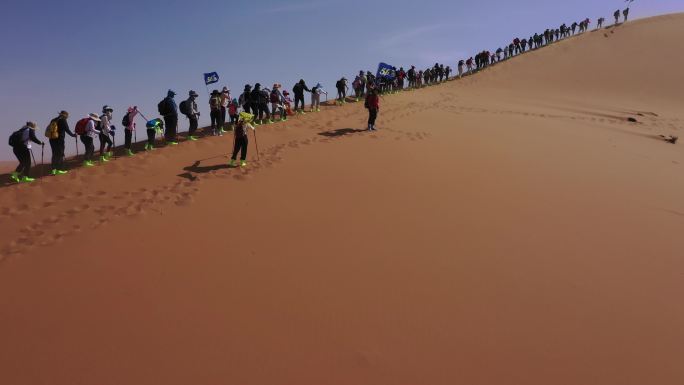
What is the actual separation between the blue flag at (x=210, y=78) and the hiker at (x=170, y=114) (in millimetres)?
1883

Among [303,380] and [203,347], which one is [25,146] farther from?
[303,380]

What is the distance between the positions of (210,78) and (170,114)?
2214mm

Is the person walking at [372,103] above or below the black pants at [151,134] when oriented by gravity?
above

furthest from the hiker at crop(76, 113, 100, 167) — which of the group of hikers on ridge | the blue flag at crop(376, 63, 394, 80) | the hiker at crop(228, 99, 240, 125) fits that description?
the blue flag at crop(376, 63, 394, 80)

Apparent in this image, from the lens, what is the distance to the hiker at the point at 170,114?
10.7 metres

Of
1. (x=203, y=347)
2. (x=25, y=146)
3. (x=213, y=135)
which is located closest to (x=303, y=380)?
(x=203, y=347)

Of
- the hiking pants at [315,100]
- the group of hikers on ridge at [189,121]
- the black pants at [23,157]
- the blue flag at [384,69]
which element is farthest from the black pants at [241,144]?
the blue flag at [384,69]

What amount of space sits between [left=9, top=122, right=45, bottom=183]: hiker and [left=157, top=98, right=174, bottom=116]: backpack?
2817mm

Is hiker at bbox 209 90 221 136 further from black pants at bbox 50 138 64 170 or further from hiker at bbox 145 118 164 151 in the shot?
black pants at bbox 50 138 64 170

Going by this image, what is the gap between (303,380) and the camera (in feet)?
11.1

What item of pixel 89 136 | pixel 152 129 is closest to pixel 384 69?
pixel 152 129

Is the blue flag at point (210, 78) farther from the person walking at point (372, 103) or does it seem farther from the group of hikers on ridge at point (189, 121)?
the person walking at point (372, 103)

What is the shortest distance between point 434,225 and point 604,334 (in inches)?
107

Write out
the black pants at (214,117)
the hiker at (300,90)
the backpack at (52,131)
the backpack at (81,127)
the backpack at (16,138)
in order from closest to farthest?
the backpack at (16,138) < the backpack at (52,131) < the backpack at (81,127) < the black pants at (214,117) < the hiker at (300,90)
